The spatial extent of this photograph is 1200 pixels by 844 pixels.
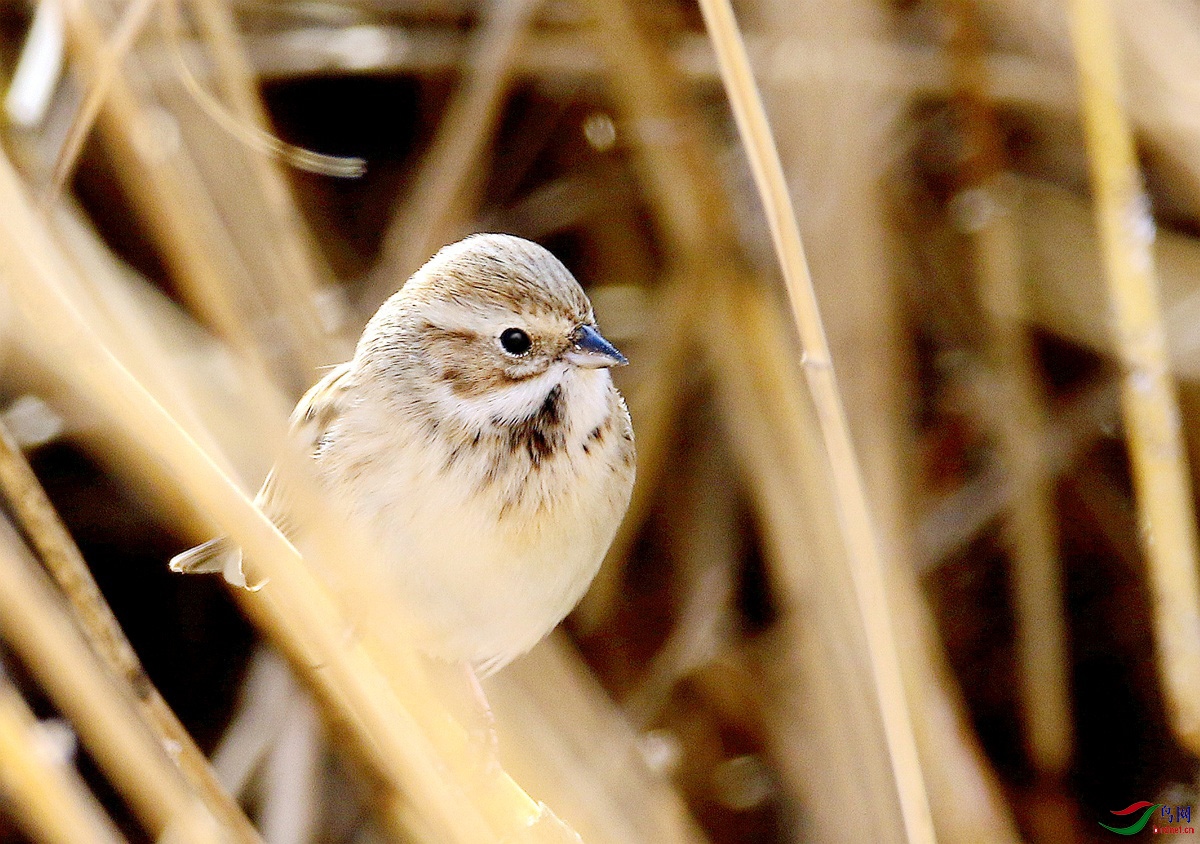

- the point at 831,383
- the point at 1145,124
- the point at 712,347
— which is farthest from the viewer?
the point at 712,347

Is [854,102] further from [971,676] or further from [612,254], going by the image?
[971,676]

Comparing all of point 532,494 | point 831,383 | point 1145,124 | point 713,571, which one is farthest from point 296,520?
point 1145,124

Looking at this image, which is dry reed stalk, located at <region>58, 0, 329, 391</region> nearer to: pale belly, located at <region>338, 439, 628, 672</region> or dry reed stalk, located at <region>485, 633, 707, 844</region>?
pale belly, located at <region>338, 439, 628, 672</region>

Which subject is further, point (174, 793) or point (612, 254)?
point (612, 254)

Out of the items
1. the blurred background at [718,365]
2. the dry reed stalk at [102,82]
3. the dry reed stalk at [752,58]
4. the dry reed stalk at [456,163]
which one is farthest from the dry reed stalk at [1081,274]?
the dry reed stalk at [102,82]

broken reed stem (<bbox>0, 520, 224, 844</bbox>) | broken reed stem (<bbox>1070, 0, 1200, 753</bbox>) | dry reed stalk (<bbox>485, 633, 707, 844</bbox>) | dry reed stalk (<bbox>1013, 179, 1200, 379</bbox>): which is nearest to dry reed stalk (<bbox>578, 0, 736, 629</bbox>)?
dry reed stalk (<bbox>485, 633, 707, 844</bbox>)

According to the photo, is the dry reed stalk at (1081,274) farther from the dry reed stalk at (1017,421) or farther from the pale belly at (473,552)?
the pale belly at (473,552)

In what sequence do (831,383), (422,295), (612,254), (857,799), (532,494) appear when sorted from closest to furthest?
(831,383), (532,494), (422,295), (857,799), (612,254)
